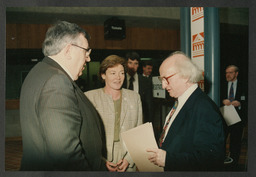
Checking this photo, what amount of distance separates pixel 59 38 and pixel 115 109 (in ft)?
2.79

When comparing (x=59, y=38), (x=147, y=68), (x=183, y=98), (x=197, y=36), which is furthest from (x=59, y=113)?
(x=197, y=36)

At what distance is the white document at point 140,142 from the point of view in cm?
180

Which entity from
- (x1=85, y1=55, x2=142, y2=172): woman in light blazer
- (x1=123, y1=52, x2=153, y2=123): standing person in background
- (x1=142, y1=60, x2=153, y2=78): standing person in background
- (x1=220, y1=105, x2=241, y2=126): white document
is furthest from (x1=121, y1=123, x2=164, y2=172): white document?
(x1=220, y1=105, x2=241, y2=126): white document

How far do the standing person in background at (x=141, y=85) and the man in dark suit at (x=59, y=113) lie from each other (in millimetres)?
632

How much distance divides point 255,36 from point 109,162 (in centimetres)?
189

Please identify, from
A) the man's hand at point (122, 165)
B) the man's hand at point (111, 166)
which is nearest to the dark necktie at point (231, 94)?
the man's hand at point (122, 165)

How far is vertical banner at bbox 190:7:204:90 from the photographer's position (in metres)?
1.94

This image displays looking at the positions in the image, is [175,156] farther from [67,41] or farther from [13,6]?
[13,6]

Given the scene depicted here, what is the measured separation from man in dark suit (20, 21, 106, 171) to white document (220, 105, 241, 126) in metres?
1.29

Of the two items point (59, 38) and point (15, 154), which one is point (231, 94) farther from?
point (15, 154)

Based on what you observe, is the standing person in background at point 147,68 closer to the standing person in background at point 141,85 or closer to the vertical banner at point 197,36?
the standing person in background at point 141,85

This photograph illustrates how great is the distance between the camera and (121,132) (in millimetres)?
2002

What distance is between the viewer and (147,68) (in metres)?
2.18

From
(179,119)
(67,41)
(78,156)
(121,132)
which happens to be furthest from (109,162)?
(67,41)
